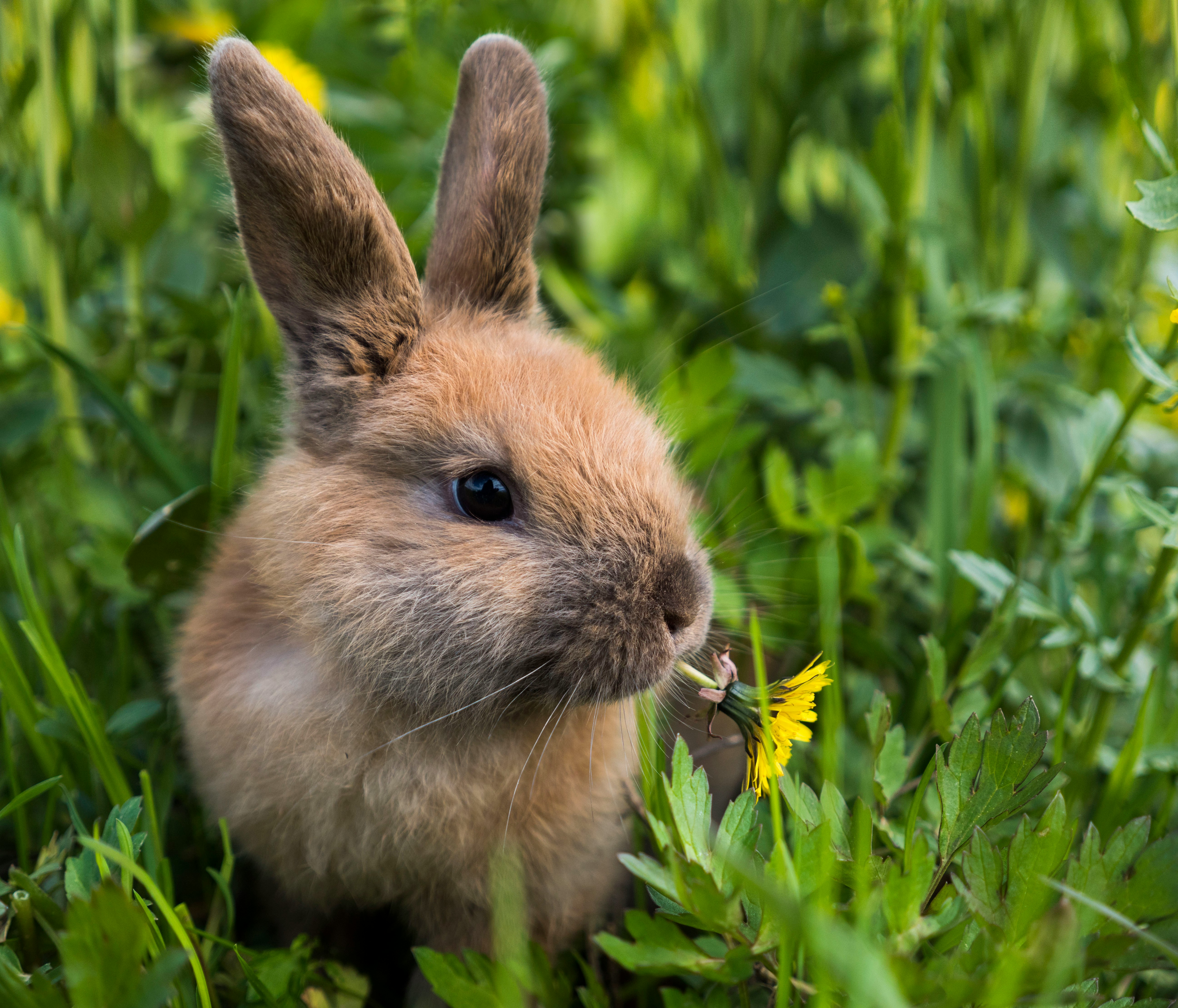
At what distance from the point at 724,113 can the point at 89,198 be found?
227 centimetres

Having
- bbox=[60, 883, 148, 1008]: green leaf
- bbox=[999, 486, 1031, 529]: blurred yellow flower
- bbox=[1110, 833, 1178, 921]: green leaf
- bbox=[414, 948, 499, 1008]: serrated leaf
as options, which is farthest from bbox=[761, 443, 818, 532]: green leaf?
bbox=[60, 883, 148, 1008]: green leaf

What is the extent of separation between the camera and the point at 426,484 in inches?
78.2

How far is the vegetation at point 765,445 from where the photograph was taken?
1.56 m

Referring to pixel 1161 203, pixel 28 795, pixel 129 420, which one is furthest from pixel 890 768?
pixel 129 420

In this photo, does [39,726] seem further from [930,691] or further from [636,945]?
[930,691]

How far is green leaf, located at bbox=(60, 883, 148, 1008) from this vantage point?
1411 mm

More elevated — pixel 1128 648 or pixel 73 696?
pixel 1128 648

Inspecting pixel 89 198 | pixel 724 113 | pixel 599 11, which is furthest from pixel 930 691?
pixel 599 11

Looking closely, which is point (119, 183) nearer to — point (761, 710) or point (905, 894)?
point (761, 710)

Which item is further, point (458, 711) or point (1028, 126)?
point (1028, 126)

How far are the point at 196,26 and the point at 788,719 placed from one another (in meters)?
3.52

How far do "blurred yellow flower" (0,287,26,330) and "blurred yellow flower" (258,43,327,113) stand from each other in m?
1.19

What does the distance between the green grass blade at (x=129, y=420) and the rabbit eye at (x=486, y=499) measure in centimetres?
124

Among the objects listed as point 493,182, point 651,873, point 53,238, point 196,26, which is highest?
point 196,26
